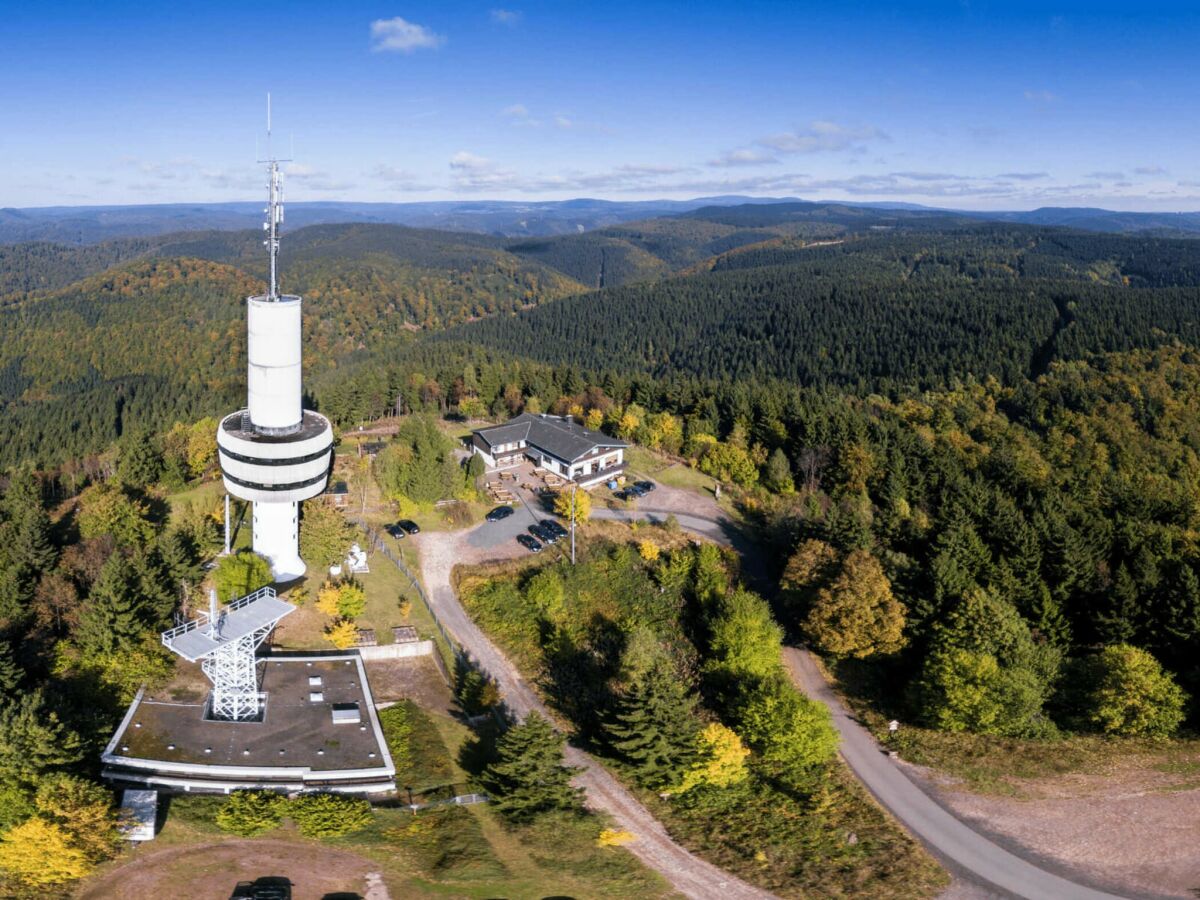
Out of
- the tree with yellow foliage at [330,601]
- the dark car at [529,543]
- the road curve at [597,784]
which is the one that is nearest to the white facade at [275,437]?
the tree with yellow foliage at [330,601]

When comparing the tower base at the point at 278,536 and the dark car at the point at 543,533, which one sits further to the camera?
the dark car at the point at 543,533

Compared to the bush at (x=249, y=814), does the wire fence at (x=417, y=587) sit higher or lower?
higher

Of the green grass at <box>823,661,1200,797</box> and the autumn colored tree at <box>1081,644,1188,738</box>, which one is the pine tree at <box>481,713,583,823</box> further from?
the autumn colored tree at <box>1081,644,1188,738</box>

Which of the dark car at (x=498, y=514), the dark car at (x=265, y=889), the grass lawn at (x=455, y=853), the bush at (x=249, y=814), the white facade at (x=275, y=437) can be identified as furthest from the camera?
the dark car at (x=498, y=514)

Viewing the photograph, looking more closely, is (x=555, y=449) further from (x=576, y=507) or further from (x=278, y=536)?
(x=278, y=536)

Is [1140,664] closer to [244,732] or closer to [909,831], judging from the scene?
[909,831]

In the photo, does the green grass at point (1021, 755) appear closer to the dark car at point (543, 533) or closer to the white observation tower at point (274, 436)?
the dark car at point (543, 533)

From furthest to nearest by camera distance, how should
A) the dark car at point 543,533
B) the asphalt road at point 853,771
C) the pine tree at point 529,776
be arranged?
the dark car at point 543,533, the pine tree at point 529,776, the asphalt road at point 853,771
